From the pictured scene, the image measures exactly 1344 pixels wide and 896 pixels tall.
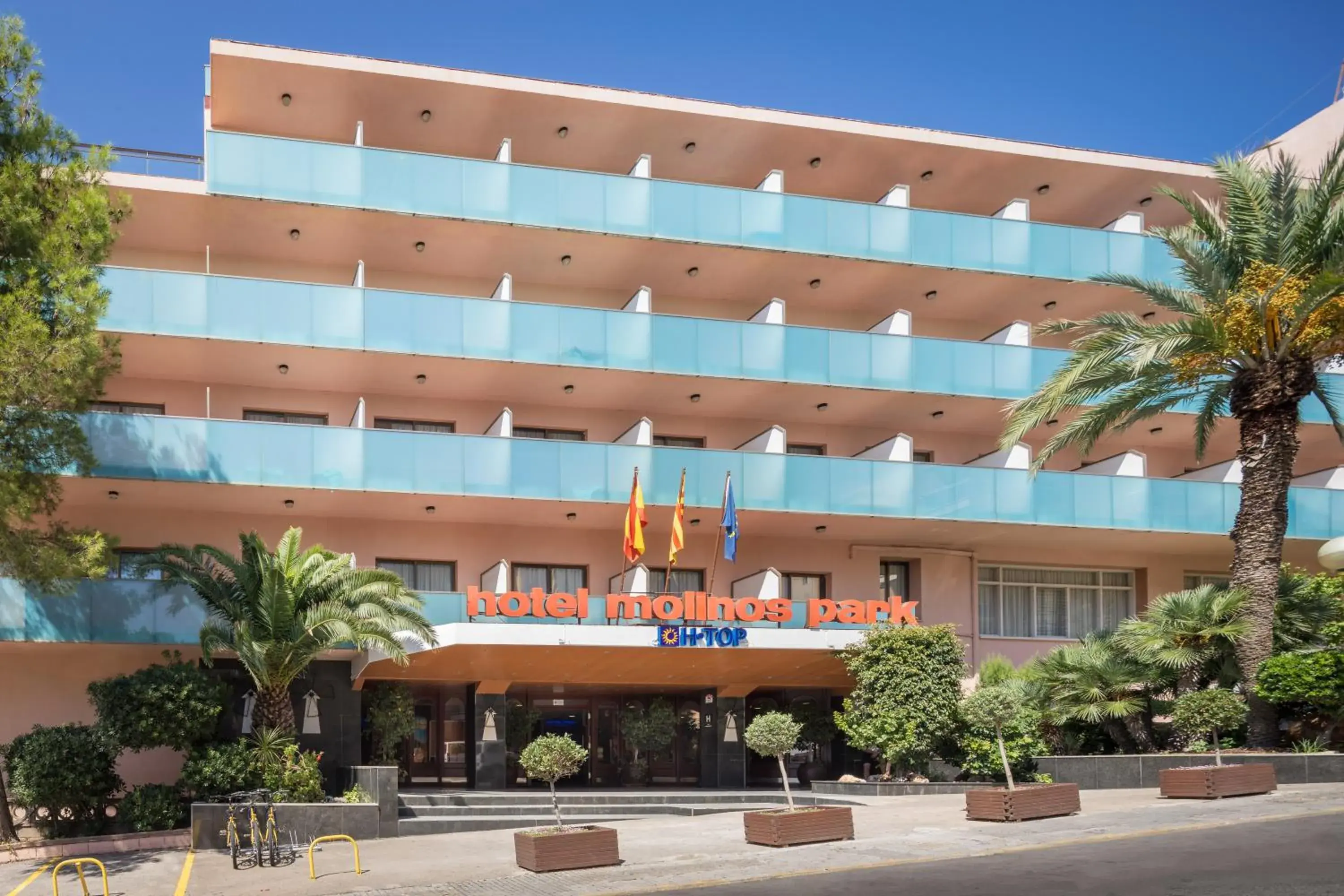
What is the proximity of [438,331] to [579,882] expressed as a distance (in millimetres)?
16894

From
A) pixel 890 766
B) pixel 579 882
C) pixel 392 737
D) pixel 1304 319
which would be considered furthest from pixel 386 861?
pixel 1304 319

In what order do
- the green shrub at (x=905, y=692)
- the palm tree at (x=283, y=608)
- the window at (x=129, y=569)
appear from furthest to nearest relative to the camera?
the green shrub at (x=905, y=692), the window at (x=129, y=569), the palm tree at (x=283, y=608)

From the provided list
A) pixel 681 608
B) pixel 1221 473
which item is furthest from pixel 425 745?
pixel 1221 473

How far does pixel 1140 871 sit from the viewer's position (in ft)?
51.3

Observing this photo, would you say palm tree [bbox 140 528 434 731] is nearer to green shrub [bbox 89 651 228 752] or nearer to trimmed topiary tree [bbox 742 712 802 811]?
green shrub [bbox 89 651 228 752]

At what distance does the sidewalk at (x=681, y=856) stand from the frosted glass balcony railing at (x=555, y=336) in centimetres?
1235

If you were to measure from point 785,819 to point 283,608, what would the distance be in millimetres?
11433

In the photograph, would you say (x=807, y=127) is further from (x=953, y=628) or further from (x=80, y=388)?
(x=80, y=388)

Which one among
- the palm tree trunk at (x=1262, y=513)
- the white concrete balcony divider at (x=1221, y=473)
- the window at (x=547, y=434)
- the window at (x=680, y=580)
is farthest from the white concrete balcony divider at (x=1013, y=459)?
the window at (x=547, y=434)

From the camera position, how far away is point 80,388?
23.2 meters

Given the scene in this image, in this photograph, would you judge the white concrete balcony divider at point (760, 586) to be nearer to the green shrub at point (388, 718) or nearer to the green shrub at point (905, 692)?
the green shrub at point (905, 692)

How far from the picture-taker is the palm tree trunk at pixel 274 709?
26609mm

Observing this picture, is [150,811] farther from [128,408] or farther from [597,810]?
[128,408]

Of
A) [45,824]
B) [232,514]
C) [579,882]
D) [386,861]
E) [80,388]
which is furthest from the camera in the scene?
[232,514]
